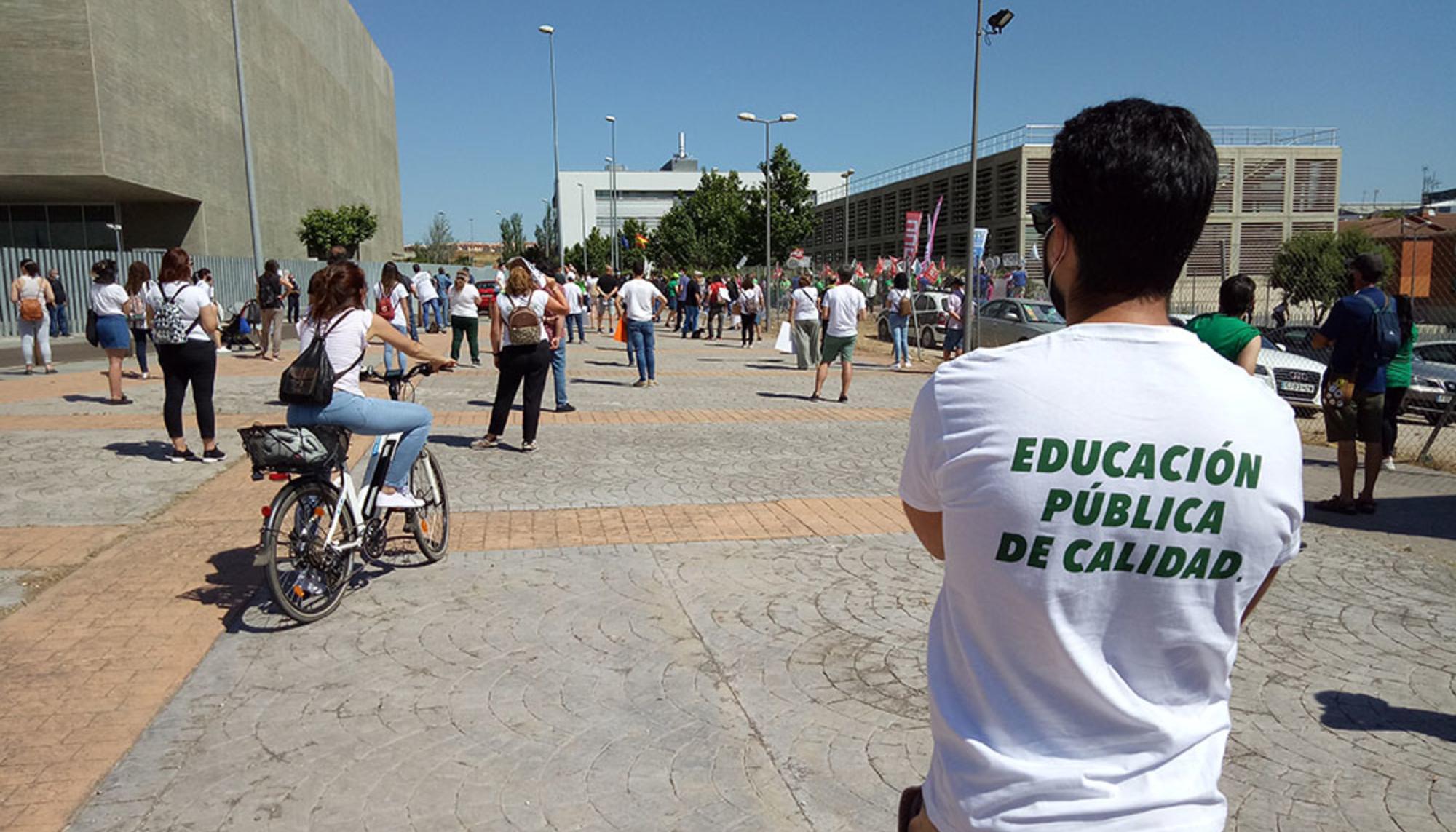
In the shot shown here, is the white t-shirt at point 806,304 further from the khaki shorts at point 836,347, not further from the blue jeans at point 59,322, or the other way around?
the blue jeans at point 59,322

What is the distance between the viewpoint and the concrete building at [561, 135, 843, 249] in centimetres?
11369

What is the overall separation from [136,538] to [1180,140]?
673 centimetres

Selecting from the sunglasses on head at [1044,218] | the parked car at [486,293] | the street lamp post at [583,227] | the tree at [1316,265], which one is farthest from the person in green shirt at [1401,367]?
the street lamp post at [583,227]

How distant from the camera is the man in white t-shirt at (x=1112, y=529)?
134 centimetres

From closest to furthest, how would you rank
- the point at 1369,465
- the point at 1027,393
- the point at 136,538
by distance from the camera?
the point at 1027,393 < the point at 136,538 < the point at 1369,465

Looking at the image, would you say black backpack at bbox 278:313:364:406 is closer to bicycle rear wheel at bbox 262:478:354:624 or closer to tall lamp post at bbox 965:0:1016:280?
bicycle rear wheel at bbox 262:478:354:624

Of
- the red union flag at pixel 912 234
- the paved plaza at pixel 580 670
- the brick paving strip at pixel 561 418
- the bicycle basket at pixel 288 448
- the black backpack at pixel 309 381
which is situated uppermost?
the red union flag at pixel 912 234

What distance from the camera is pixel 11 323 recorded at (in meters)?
21.6

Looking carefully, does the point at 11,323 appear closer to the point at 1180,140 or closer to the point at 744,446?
the point at 744,446

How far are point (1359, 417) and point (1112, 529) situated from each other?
7354 millimetres

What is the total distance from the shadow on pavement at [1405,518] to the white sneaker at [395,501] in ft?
21.0

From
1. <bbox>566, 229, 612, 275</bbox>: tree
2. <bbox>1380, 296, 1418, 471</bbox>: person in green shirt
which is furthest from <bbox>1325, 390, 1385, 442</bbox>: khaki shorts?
<bbox>566, 229, 612, 275</bbox>: tree

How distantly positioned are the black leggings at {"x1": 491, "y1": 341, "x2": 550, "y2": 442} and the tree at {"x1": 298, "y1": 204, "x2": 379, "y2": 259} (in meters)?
35.0

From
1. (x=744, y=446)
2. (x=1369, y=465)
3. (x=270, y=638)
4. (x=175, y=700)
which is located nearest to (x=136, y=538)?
(x=270, y=638)
